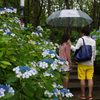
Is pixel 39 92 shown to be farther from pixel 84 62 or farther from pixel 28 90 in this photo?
pixel 84 62

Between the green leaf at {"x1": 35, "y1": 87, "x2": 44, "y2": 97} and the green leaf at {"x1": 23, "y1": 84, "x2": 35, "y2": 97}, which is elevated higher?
the green leaf at {"x1": 23, "y1": 84, "x2": 35, "y2": 97}

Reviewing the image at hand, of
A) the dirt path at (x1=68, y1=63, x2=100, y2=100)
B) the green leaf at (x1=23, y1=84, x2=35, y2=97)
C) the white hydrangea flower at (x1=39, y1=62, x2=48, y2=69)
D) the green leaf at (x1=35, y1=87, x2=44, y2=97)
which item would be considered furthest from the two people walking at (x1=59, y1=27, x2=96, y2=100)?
the green leaf at (x1=23, y1=84, x2=35, y2=97)

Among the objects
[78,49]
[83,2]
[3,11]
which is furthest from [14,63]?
[83,2]

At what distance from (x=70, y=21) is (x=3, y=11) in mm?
4317

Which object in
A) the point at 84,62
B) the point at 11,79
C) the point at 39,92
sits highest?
the point at 11,79

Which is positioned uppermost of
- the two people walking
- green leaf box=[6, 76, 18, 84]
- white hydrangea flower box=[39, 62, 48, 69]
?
white hydrangea flower box=[39, 62, 48, 69]

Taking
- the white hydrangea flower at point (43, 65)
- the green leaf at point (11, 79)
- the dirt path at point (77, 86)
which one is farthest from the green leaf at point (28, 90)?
the dirt path at point (77, 86)

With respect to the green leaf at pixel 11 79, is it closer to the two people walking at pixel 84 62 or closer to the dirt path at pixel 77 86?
the two people walking at pixel 84 62

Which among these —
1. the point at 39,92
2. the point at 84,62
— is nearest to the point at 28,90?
the point at 39,92

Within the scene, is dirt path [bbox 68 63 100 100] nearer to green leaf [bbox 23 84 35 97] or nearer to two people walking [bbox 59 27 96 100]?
two people walking [bbox 59 27 96 100]

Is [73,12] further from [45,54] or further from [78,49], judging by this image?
[45,54]

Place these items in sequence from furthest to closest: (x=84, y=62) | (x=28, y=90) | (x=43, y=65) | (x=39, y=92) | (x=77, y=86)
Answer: (x=77, y=86), (x=84, y=62), (x=43, y=65), (x=39, y=92), (x=28, y=90)

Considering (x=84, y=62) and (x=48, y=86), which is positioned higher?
(x=48, y=86)

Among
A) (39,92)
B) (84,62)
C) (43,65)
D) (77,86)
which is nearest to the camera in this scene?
(39,92)
